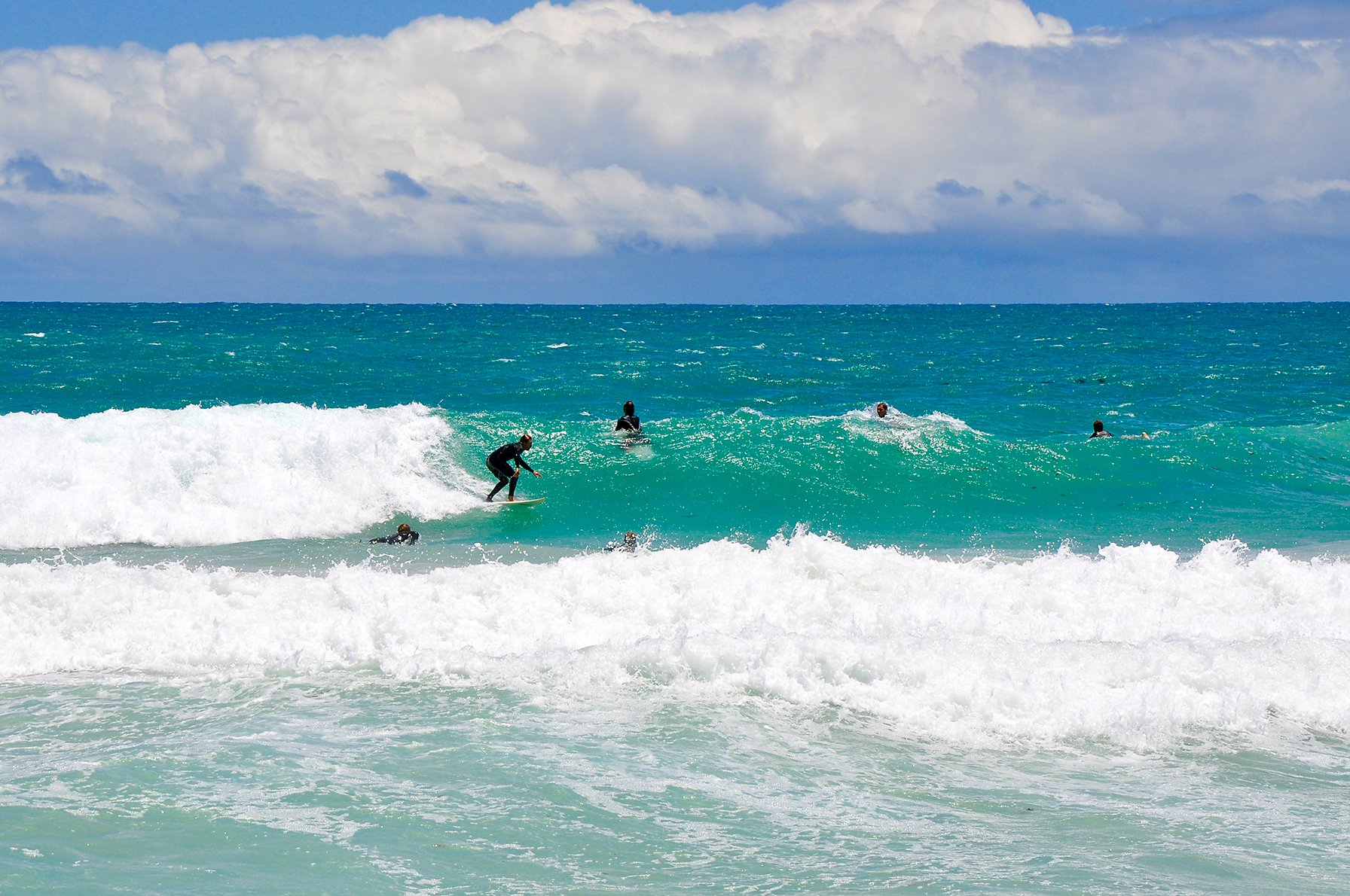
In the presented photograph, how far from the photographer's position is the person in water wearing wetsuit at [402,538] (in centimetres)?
1486

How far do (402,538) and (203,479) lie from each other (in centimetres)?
458

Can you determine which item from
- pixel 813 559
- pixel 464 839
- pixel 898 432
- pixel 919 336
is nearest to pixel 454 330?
pixel 919 336

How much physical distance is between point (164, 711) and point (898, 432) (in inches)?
681

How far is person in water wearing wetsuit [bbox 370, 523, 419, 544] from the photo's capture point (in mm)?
14859

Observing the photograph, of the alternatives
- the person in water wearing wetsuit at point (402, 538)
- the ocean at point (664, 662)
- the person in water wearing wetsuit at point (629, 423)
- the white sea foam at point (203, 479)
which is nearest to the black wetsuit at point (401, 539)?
the person in water wearing wetsuit at point (402, 538)

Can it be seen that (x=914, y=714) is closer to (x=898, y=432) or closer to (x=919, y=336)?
(x=898, y=432)

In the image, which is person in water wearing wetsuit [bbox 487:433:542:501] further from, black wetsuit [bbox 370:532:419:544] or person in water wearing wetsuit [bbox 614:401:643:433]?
person in water wearing wetsuit [bbox 614:401:643:433]

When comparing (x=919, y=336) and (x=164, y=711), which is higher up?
(x=919, y=336)

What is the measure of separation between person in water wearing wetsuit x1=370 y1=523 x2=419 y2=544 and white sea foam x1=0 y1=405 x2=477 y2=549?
4.93ft

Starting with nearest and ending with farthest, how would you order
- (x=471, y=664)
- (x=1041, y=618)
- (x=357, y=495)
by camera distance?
1. (x=471, y=664)
2. (x=1041, y=618)
3. (x=357, y=495)

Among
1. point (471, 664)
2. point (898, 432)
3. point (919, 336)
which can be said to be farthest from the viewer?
point (919, 336)

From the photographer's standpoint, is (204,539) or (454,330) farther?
(454,330)

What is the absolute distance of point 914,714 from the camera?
25.6ft

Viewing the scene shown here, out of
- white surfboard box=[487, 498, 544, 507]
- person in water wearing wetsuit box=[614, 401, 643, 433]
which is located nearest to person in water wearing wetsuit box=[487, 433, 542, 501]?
white surfboard box=[487, 498, 544, 507]
